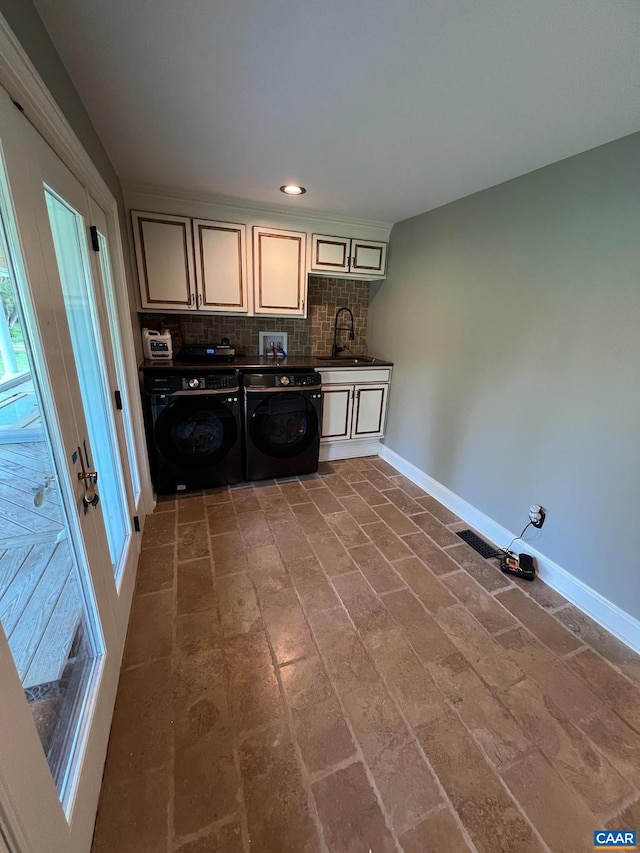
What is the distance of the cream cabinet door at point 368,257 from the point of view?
10.6 ft

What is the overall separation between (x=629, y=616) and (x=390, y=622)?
115 cm

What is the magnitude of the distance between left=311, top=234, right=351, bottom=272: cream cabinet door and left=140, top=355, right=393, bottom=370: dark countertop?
85cm

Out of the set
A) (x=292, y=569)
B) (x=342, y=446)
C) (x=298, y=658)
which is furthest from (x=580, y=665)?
(x=342, y=446)

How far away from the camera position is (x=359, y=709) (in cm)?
134

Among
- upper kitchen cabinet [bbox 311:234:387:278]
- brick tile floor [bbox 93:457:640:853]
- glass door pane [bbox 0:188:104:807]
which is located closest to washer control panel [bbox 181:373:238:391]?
brick tile floor [bbox 93:457:640:853]

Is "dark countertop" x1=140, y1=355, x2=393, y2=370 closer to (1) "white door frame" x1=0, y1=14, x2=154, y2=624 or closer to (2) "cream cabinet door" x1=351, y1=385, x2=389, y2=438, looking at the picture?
(2) "cream cabinet door" x1=351, y1=385, x2=389, y2=438

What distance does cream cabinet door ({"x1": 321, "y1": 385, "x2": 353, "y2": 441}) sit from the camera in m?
3.27

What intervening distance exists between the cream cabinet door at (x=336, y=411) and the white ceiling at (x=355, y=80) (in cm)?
171

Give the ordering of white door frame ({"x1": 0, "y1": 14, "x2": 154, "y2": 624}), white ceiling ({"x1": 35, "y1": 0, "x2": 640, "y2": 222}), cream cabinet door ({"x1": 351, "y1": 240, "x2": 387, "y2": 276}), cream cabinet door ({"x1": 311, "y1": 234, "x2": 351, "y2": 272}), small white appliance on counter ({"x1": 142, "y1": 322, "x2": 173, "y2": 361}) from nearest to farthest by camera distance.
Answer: white door frame ({"x1": 0, "y1": 14, "x2": 154, "y2": 624}), white ceiling ({"x1": 35, "y1": 0, "x2": 640, "y2": 222}), small white appliance on counter ({"x1": 142, "y1": 322, "x2": 173, "y2": 361}), cream cabinet door ({"x1": 311, "y1": 234, "x2": 351, "y2": 272}), cream cabinet door ({"x1": 351, "y1": 240, "x2": 387, "y2": 276})

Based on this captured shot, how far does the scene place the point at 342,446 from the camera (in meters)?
3.56

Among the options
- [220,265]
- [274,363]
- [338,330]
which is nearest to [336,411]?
[274,363]

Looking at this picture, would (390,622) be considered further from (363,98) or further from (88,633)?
(363,98)

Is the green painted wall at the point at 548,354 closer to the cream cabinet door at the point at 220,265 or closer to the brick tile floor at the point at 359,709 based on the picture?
the brick tile floor at the point at 359,709

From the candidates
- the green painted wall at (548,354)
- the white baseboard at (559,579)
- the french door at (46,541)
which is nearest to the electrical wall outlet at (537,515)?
the green painted wall at (548,354)
